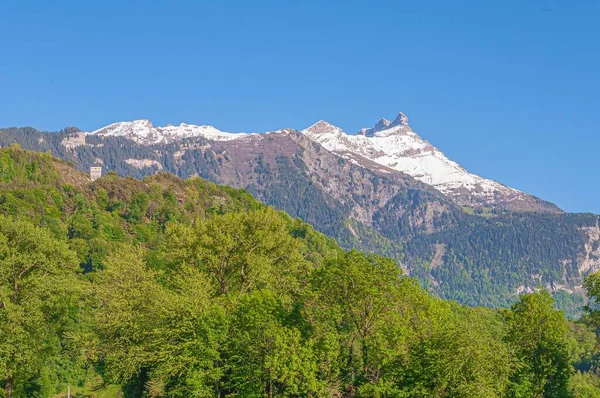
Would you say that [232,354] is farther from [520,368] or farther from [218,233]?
[520,368]

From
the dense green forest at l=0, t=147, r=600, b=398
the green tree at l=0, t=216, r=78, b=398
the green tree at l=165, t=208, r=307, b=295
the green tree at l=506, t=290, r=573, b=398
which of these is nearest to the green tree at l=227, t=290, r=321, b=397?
the dense green forest at l=0, t=147, r=600, b=398

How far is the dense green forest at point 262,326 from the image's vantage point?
69562mm

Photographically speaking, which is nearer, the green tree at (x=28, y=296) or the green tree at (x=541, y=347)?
the green tree at (x=28, y=296)

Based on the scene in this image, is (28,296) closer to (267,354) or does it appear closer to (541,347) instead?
(267,354)

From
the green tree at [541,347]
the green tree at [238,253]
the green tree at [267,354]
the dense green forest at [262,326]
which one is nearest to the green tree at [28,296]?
the dense green forest at [262,326]

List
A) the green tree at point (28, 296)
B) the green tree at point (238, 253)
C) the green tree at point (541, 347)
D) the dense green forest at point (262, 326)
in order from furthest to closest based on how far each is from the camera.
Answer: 1. the green tree at point (238, 253)
2. the green tree at point (541, 347)
3. the green tree at point (28, 296)
4. the dense green forest at point (262, 326)

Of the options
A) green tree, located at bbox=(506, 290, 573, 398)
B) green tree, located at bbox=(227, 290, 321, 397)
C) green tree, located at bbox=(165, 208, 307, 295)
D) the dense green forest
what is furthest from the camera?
green tree, located at bbox=(165, 208, 307, 295)

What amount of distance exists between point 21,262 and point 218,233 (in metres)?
23.6

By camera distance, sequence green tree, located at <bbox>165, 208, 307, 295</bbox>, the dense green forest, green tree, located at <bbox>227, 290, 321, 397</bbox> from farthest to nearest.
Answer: green tree, located at <bbox>165, 208, 307, 295</bbox> < the dense green forest < green tree, located at <bbox>227, 290, 321, 397</bbox>

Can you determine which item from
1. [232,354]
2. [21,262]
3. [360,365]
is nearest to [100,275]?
[21,262]

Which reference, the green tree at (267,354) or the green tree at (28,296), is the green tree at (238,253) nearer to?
the green tree at (267,354)

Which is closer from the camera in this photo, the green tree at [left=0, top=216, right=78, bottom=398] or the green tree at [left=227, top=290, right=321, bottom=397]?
the green tree at [left=227, top=290, right=321, bottom=397]

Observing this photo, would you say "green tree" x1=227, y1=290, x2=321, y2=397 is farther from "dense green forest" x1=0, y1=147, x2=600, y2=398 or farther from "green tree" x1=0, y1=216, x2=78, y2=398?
"green tree" x1=0, y1=216, x2=78, y2=398

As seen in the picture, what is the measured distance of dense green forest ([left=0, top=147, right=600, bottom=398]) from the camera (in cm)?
6956
